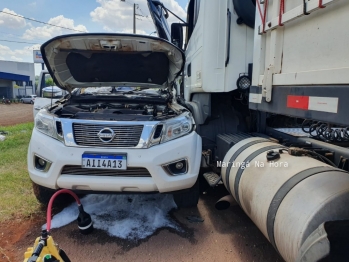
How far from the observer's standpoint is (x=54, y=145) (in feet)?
9.09

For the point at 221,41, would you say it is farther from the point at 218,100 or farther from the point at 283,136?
the point at 283,136

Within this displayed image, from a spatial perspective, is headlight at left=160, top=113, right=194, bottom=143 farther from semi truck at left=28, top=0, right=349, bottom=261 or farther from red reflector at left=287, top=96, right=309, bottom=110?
red reflector at left=287, top=96, right=309, bottom=110

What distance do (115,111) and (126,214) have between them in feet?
3.85

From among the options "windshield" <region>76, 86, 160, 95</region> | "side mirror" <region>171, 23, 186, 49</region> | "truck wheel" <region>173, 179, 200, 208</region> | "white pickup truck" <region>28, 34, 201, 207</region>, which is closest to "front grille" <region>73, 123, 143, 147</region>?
"white pickup truck" <region>28, 34, 201, 207</region>

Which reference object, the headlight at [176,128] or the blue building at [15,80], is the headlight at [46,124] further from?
the blue building at [15,80]

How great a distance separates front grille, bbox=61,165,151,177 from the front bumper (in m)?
0.03

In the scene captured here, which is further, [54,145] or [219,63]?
[219,63]

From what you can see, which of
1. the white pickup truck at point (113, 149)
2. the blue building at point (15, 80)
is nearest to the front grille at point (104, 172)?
the white pickup truck at point (113, 149)

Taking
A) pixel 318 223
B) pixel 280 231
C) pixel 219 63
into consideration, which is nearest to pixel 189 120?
pixel 219 63

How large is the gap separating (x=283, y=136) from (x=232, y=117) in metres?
0.78

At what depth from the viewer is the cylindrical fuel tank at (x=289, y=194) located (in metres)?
1.55

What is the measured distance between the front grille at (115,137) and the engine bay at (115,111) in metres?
0.18

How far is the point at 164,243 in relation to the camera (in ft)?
8.81

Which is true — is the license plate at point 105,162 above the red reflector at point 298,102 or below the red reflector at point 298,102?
below
